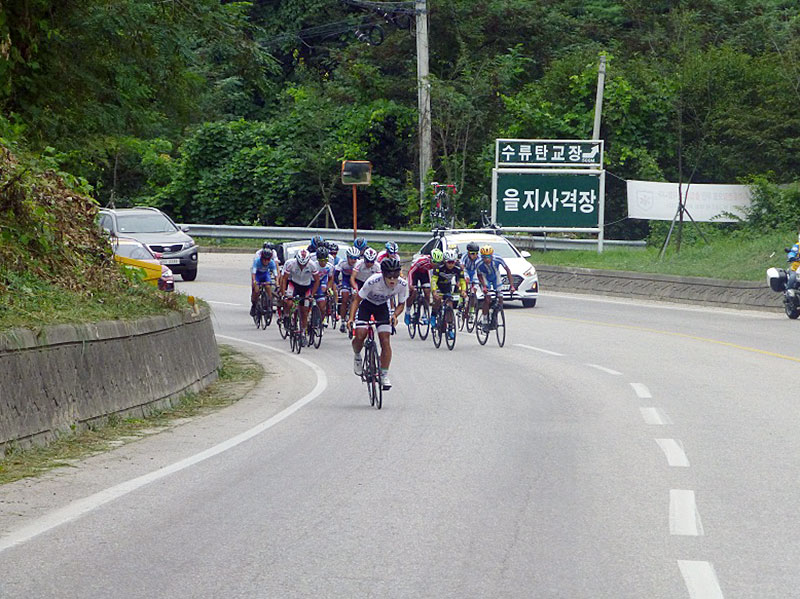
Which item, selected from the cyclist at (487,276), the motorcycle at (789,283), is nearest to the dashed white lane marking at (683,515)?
the cyclist at (487,276)

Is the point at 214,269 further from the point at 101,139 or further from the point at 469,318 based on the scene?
the point at 101,139

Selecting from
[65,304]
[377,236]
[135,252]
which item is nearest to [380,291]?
[65,304]

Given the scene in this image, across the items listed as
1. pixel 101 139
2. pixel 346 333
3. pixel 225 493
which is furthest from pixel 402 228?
pixel 225 493

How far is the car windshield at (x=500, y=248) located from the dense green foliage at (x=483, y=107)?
635 cm

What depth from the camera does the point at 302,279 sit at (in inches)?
866

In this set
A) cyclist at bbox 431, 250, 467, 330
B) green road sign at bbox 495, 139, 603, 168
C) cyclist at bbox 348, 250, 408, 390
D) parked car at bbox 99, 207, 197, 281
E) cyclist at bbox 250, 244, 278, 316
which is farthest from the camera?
green road sign at bbox 495, 139, 603, 168

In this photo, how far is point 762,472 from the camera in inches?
378

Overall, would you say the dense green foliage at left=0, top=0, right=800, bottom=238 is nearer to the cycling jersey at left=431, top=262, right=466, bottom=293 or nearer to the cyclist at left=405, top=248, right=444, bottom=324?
the cyclist at left=405, top=248, right=444, bottom=324

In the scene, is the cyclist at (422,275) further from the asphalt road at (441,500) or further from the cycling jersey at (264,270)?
the asphalt road at (441,500)

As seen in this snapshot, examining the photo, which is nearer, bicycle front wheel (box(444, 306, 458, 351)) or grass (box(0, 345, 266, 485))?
grass (box(0, 345, 266, 485))

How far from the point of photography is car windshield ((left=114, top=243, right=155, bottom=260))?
30.0 m

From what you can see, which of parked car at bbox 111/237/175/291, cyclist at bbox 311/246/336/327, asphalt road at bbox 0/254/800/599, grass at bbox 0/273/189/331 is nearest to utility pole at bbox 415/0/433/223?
parked car at bbox 111/237/175/291

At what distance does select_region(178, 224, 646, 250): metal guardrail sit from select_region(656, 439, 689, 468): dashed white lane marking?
27230 millimetres

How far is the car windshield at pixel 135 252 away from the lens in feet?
98.4
